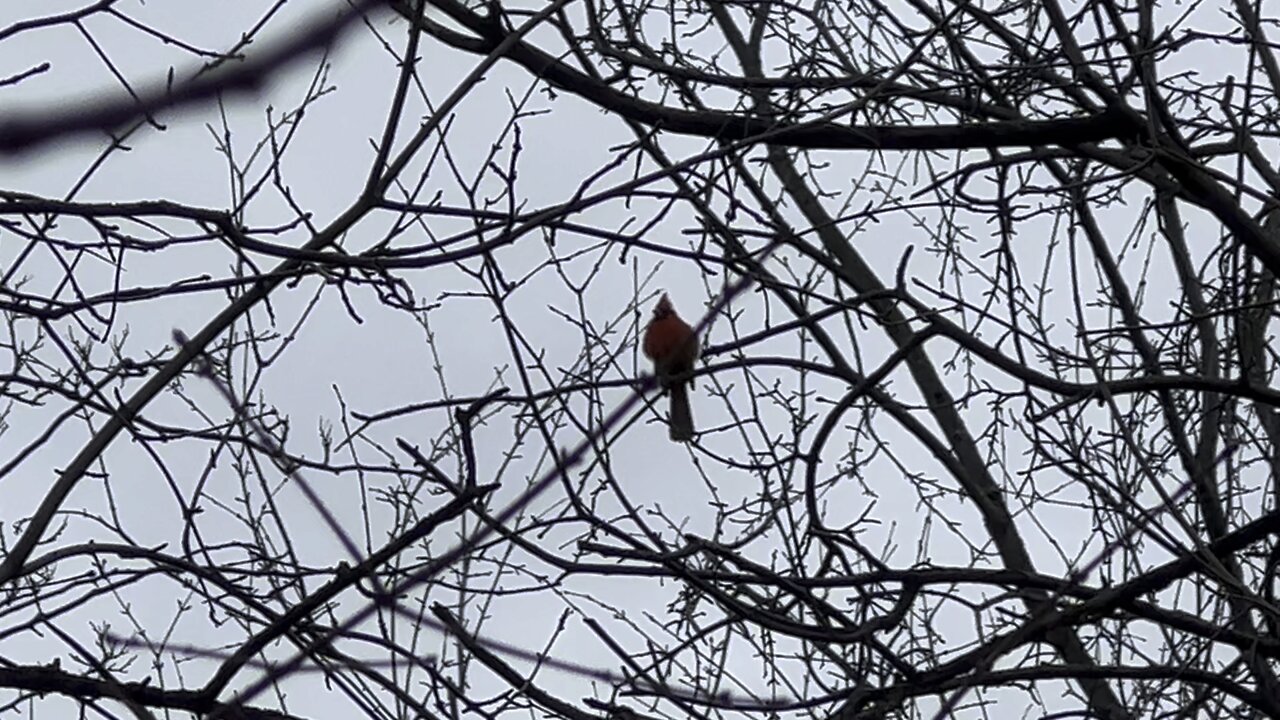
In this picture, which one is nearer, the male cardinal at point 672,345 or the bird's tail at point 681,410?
the male cardinal at point 672,345

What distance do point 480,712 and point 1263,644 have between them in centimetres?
191

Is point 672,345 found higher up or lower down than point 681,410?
lower down

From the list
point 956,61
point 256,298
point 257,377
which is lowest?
point 256,298

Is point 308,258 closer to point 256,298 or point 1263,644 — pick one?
point 256,298

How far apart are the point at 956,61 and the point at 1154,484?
5.41 feet

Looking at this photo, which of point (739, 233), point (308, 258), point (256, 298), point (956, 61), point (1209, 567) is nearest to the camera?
point (308, 258)

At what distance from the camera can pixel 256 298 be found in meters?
2.92

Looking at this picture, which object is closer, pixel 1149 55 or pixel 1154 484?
pixel 1154 484

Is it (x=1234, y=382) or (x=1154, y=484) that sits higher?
(x=1234, y=382)

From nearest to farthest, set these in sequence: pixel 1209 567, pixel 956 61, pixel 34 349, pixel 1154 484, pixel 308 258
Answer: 1. pixel 308 258
2. pixel 1154 484
3. pixel 1209 567
4. pixel 956 61
5. pixel 34 349

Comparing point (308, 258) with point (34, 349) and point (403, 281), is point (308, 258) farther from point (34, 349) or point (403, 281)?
point (34, 349)

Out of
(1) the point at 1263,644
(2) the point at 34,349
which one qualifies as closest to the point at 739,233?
(1) the point at 1263,644

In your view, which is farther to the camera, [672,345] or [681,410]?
[681,410]

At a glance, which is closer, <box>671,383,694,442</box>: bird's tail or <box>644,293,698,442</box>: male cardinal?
<box>644,293,698,442</box>: male cardinal
